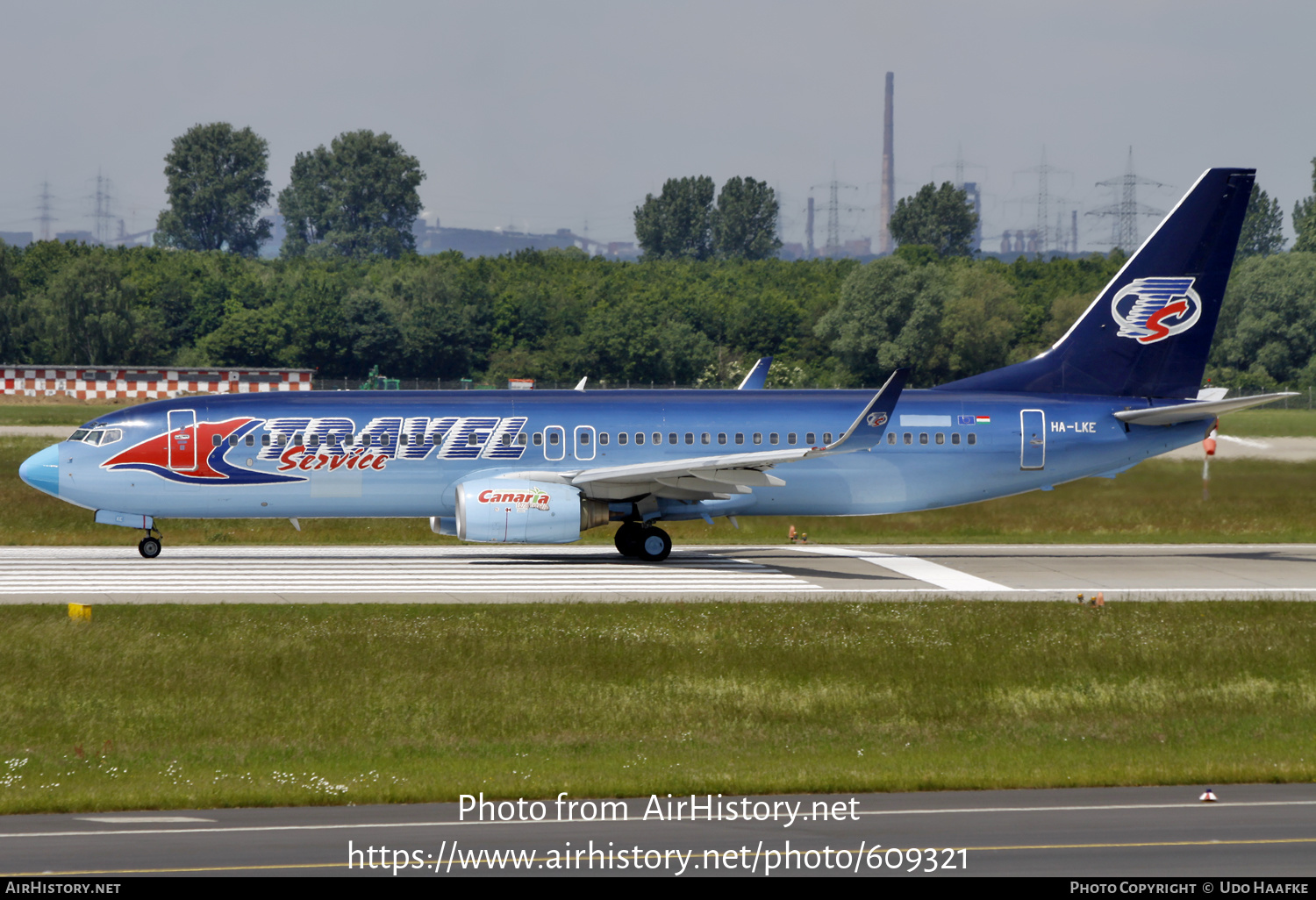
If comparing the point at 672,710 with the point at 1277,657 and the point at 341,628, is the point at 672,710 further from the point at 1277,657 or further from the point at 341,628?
the point at 1277,657

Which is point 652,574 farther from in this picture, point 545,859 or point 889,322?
point 889,322

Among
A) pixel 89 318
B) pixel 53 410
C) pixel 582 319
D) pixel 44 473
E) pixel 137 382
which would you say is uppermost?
pixel 582 319

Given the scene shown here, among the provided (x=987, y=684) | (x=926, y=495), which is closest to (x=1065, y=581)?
(x=926, y=495)

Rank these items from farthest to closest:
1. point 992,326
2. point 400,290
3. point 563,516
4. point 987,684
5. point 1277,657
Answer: point 400,290
point 992,326
point 563,516
point 1277,657
point 987,684

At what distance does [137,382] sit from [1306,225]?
13171 cm

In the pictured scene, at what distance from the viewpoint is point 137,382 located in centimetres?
10800

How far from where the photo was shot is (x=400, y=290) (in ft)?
456

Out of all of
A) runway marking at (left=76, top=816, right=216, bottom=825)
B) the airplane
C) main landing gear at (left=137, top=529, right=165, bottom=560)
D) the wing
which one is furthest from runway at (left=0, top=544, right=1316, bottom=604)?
runway marking at (left=76, top=816, right=216, bottom=825)

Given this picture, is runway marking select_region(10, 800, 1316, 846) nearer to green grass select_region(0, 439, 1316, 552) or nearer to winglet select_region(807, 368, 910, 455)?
winglet select_region(807, 368, 910, 455)

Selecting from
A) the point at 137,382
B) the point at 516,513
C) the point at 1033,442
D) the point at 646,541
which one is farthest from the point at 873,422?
the point at 137,382

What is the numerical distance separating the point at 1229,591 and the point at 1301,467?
20.1m

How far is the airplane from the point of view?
116ft

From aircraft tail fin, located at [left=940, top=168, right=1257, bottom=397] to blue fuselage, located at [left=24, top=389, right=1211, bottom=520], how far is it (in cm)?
86

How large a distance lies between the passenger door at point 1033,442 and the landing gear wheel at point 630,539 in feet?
34.7
